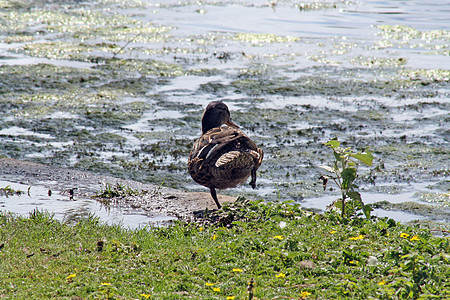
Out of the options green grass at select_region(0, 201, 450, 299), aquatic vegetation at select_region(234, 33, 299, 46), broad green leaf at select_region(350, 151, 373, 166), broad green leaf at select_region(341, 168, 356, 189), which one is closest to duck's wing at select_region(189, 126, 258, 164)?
green grass at select_region(0, 201, 450, 299)

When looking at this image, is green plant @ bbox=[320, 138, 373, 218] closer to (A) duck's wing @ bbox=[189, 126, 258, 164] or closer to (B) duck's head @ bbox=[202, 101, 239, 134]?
(A) duck's wing @ bbox=[189, 126, 258, 164]

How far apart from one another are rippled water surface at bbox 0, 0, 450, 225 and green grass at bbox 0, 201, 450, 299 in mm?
2256

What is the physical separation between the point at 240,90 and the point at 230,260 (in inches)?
330

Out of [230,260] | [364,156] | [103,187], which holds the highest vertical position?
[364,156]

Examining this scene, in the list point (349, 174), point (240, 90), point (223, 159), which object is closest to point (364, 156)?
point (349, 174)

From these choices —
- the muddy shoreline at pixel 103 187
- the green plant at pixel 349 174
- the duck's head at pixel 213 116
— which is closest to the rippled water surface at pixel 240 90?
the muddy shoreline at pixel 103 187

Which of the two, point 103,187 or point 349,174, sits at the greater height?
point 349,174

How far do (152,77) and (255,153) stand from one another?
24.1ft

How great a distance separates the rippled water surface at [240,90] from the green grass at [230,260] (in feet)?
7.40

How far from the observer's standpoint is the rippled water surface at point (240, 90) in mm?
9352

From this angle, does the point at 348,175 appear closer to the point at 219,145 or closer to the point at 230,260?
the point at 219,145

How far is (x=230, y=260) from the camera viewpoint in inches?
211

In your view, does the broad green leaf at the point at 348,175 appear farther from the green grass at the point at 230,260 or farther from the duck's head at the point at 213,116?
the duck's head at the point at 213,116

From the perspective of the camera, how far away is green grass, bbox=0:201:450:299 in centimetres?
468
